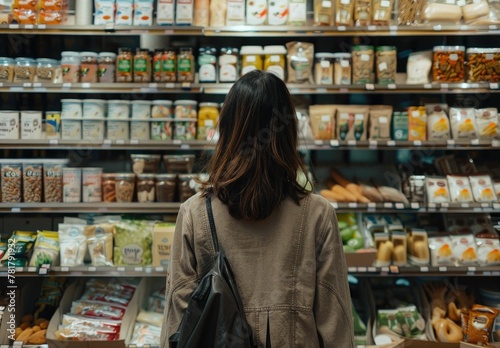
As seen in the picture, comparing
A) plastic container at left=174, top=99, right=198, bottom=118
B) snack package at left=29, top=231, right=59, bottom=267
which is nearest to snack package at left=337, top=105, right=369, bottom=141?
plastic container at left=174, top=99, right=198, bottom=118

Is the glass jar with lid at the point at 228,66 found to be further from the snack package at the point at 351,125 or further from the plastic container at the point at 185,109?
the snack package at the point at 351,125

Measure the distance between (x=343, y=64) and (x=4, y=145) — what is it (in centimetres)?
248

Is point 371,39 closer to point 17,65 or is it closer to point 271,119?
point 17,65

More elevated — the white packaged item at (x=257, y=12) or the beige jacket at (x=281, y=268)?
the white packaged item at (x=257, y=12)

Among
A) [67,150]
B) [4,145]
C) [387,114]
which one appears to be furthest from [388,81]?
[4,145]

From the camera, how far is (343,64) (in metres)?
4.04

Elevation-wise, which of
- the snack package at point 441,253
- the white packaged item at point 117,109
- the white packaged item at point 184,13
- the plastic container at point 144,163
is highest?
the white packaged item at point 184,13

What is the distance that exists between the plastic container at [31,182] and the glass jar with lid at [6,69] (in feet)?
2.01

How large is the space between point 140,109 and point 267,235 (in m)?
2.68

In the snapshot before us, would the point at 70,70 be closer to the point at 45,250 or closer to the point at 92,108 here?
the point at 92,108

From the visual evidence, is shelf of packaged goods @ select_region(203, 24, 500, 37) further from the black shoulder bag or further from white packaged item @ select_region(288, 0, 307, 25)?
the black shoulder bag

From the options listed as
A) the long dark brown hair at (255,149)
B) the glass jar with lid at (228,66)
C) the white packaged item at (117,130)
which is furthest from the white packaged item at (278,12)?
the long dark brown hair at (255,149)

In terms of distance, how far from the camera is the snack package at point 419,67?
4.11 metres

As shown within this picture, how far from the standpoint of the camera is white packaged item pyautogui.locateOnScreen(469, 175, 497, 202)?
4.08 metres
